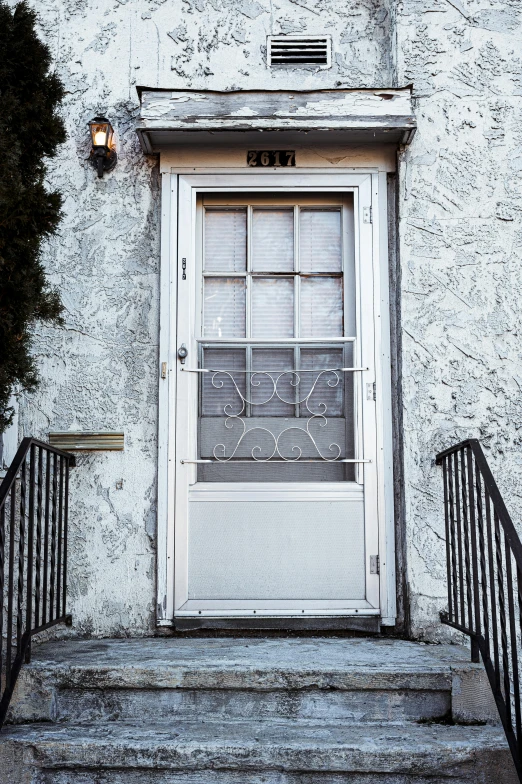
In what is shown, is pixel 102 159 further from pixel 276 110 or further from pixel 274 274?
pixel 274 274

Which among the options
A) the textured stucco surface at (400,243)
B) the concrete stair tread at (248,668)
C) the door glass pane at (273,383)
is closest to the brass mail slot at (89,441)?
the textured stucco surface at (400,243)

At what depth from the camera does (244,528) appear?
4.02m

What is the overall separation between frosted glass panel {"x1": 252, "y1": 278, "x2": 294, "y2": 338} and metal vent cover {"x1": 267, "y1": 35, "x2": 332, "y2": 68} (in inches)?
46.2

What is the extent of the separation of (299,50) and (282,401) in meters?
1.87

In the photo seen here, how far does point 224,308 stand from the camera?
13.9ft

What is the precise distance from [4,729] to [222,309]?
7.19ft

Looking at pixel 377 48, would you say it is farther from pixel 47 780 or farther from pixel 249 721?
pixel 47 780

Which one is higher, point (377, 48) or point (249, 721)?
point (377, 48)

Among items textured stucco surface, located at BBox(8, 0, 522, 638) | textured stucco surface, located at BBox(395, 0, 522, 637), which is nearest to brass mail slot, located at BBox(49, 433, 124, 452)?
textured stucco surface, located at BBox(8, 0, 522, 638)

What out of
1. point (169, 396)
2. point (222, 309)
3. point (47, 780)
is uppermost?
point (222, 309)

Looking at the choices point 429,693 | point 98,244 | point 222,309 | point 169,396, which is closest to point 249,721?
point 429,693

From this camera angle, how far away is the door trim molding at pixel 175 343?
3990 mm

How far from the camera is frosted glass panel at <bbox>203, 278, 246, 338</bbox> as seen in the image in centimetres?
423

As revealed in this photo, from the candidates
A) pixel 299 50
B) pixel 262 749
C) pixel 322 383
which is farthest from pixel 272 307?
pixel 262 749
